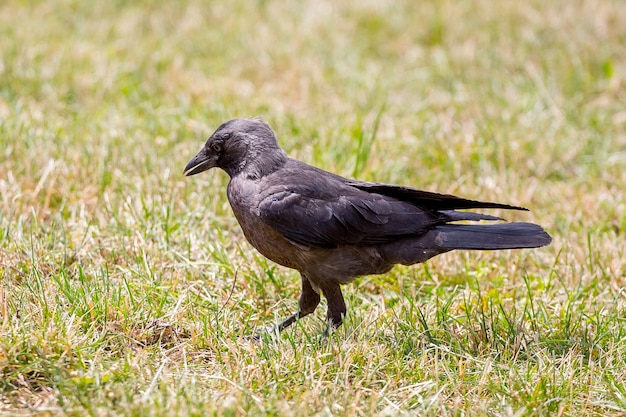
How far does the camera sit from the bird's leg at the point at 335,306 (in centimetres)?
437

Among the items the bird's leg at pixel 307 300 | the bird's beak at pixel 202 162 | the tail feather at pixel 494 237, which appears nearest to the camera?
the tail feather at pixel 494 237

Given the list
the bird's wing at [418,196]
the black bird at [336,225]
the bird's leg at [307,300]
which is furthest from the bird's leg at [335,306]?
the bird's wing at [418,196]

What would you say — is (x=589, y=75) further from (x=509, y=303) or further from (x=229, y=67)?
(x=509, y=303)

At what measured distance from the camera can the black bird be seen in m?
4.24

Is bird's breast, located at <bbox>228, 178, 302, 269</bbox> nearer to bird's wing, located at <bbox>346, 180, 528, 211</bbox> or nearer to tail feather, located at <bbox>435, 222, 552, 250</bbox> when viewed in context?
bird's wing, located at <bbox>346, 180, 528, 211</bbox>

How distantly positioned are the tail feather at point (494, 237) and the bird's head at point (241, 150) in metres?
0.99

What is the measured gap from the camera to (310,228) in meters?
4.23

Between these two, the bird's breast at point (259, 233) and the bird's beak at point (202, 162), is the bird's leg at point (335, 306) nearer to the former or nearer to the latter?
the bird's breast at point (259, 233)

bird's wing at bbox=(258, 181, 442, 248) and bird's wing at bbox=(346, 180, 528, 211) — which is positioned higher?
bird's wing at bbox=(346, 180, 528, 211)

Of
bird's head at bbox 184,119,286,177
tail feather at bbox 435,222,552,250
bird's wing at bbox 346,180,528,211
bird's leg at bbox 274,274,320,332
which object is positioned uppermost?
bird's head at bbox 184,119,286,177

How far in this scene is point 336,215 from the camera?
170 inches

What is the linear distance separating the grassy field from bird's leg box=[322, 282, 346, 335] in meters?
0.10

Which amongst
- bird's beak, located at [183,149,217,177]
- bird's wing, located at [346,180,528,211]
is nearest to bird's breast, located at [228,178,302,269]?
bird's beak, located at [183,149,217,177]

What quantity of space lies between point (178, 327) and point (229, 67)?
14.7ft
